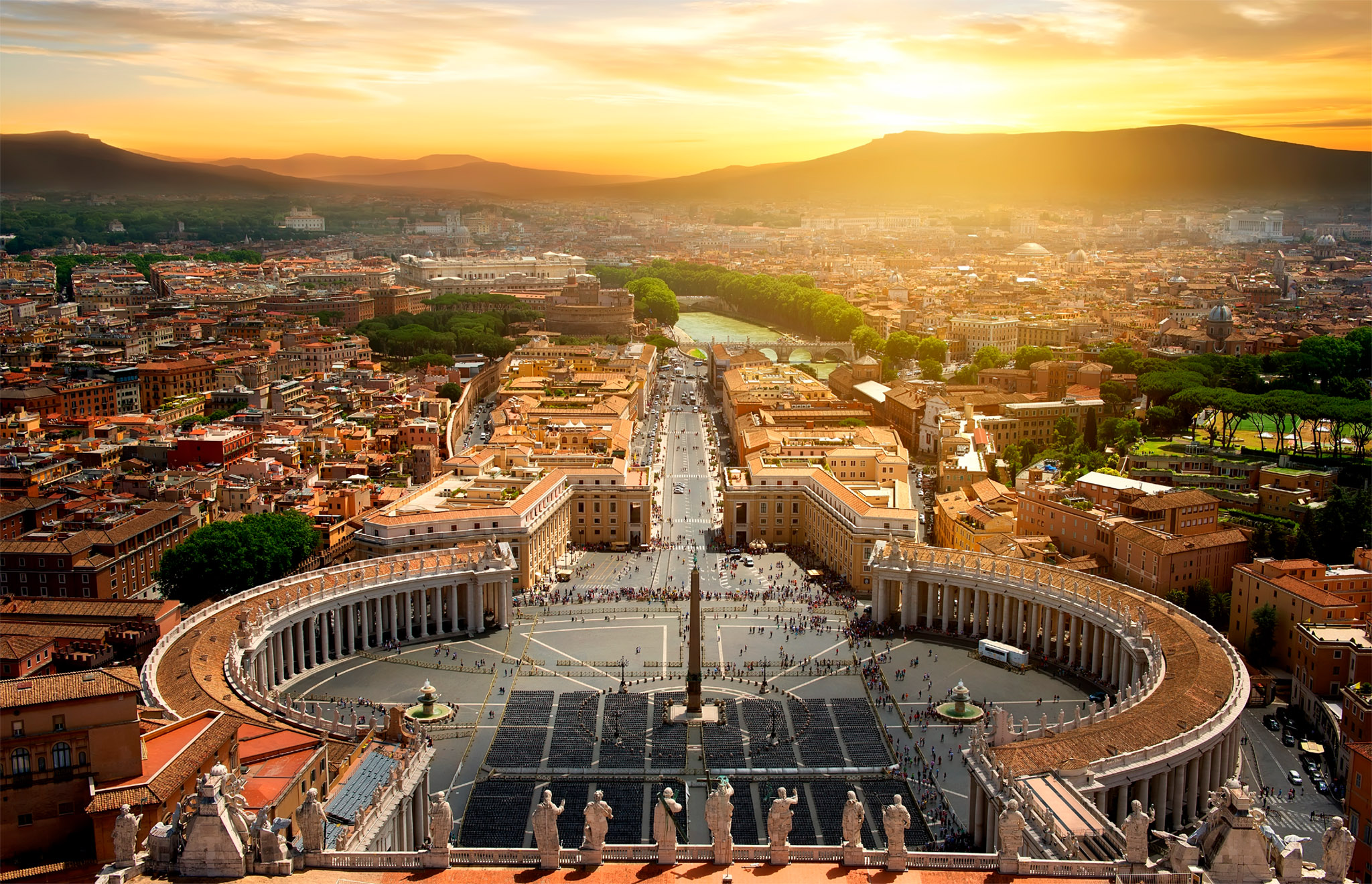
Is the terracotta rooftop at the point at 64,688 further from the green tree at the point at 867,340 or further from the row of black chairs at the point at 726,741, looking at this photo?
the green tree at the point at 867,340

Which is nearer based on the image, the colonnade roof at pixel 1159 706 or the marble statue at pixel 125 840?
the marble statue at pixel 125 840

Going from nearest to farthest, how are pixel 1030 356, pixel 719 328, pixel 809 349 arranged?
pixel 1030 356, pixel 809 349, pixel 719 328

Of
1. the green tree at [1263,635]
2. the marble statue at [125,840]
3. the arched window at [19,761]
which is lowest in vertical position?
the green tree at [1263,635]

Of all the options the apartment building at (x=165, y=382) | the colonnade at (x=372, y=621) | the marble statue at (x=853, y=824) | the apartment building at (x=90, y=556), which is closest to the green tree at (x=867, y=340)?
the apartment building at (x=165, y=382)

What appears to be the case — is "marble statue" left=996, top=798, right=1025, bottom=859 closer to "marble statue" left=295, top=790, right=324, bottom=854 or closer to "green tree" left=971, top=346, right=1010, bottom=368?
"marble statue" left=295, top=790, right=324, bottom=854

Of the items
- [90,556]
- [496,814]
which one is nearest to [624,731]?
[496,814]

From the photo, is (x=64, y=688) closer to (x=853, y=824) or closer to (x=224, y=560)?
(x=853, y=824)

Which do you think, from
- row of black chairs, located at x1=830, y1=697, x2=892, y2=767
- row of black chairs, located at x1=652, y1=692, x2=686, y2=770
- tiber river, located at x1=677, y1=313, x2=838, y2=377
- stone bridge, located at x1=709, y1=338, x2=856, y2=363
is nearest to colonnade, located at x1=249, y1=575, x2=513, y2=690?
row of black chairs, located at x1=652, y1=692, x2=686, y2=770
